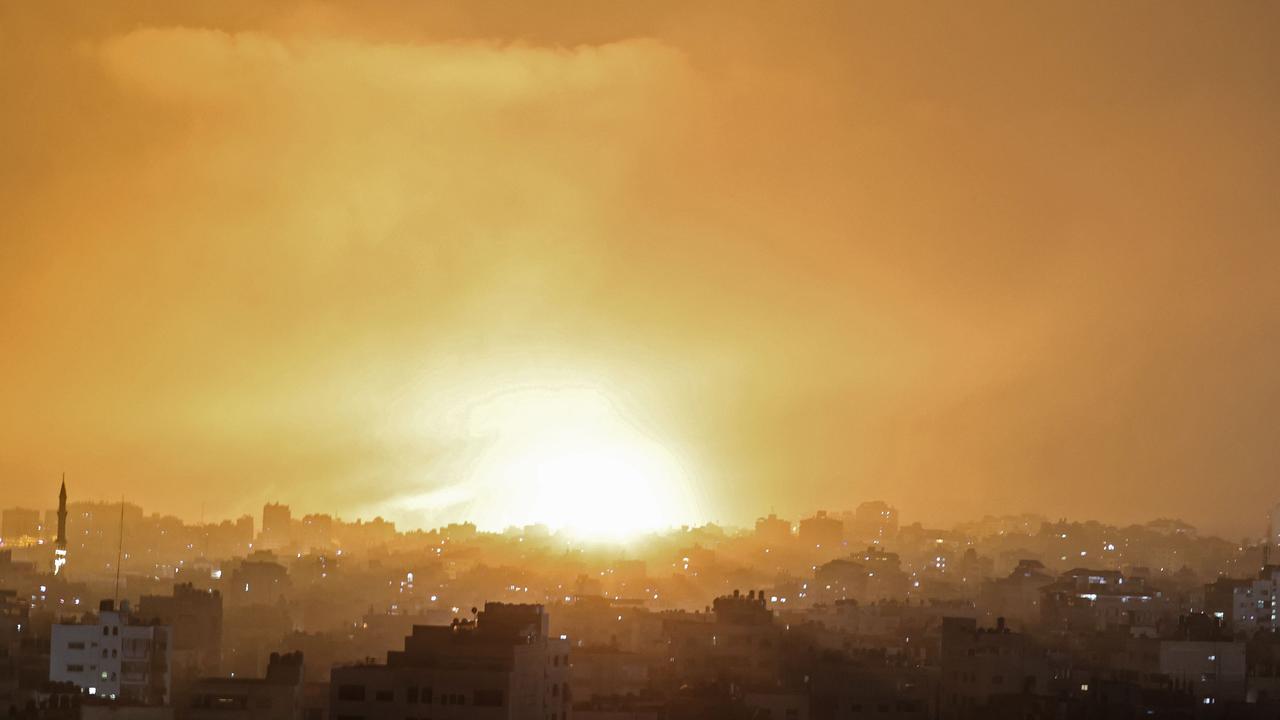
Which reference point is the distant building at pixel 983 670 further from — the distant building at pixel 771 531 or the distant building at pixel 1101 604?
the distant building at pixel 771 531

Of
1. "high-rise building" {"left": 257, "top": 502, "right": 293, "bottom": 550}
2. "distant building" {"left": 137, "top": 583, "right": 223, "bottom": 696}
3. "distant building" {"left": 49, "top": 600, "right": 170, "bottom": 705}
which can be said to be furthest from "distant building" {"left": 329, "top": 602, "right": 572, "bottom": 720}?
"high-rise building" {"left": 257, "top": 502, "right": 293, "bottom": 550}

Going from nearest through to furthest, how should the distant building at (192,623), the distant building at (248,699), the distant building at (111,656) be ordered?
the distant building at (248,699) < the distant building at (111,656) < the distant building at (192,623)

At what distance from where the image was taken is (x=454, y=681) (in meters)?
41.9

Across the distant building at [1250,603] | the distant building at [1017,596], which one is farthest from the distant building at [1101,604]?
the distant building at [1250,603]

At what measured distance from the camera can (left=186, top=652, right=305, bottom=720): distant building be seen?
4959 cm

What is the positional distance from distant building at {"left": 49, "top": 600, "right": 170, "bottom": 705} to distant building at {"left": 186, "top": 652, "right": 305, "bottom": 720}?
621cm

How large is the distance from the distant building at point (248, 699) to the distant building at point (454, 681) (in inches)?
A: 239

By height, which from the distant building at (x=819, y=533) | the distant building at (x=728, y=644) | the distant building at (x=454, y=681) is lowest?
the distant building at (x=454, y=681)

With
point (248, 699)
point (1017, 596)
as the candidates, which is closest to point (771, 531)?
point (1017, 596)

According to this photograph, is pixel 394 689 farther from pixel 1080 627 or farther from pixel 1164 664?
pixel 1080 627

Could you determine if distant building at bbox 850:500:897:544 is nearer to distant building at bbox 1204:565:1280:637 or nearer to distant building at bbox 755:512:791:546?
distant building at bbox 755:512:791:546

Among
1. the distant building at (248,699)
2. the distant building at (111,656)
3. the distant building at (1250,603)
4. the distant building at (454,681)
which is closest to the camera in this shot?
the distant building at (454,681)

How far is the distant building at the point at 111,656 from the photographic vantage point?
60.2 m

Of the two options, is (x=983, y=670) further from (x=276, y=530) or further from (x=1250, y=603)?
(x=276, y=530)
